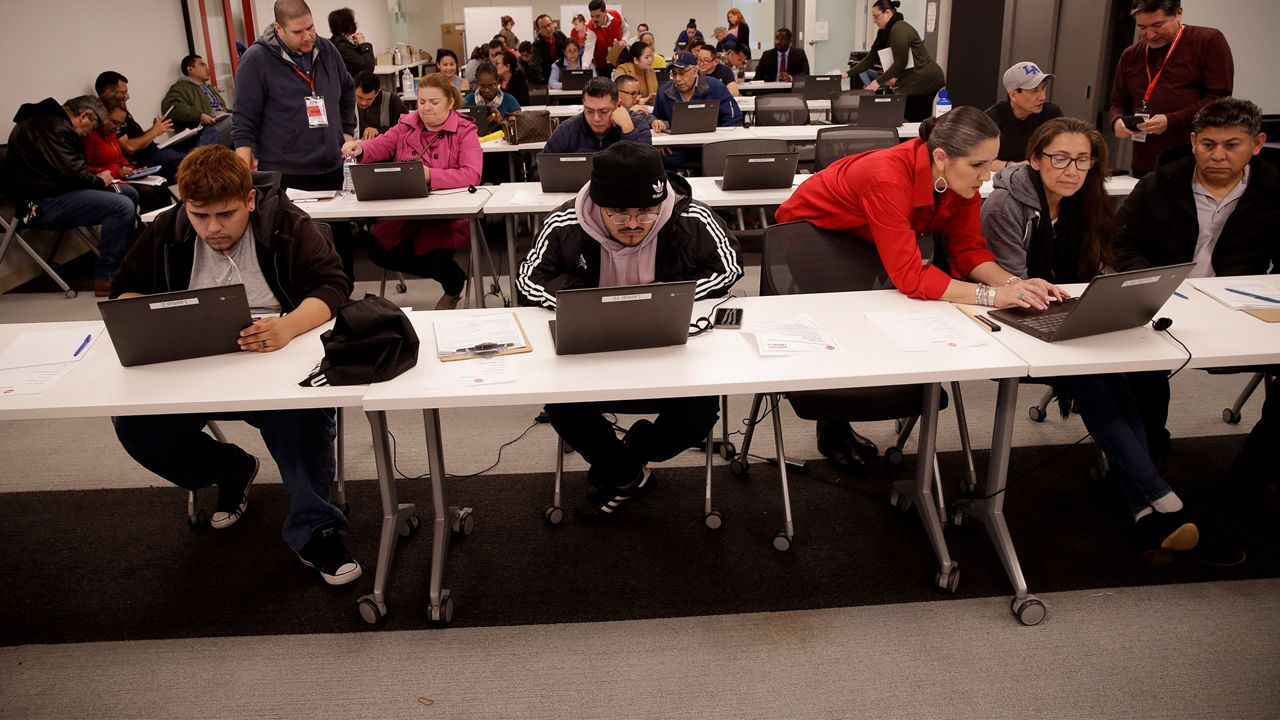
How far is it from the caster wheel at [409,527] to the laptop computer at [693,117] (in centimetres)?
390

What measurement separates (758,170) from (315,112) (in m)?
2.17

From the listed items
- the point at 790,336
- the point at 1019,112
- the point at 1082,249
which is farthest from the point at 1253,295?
the point at 1019,112

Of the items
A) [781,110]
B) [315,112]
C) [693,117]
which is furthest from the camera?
[781,110]

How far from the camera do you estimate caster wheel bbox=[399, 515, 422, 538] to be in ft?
8.83

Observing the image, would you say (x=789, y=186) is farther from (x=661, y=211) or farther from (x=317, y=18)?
(x=317, y=18)

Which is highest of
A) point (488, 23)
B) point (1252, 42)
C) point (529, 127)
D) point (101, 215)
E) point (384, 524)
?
point (488, 23)

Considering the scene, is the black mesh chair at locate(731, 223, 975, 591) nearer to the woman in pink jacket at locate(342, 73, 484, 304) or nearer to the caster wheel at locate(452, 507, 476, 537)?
the caster wheel at locate(452, 507, 476, 537)

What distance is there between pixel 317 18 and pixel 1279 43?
10.9 metres

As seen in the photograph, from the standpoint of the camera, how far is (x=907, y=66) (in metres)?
7.64

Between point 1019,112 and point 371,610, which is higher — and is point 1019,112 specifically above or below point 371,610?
above

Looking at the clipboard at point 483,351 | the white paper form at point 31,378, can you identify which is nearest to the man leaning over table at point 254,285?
the white paper form at point 31,378

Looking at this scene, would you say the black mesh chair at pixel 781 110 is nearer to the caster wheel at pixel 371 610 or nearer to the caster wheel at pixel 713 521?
the caster wheel at pixel 713 521

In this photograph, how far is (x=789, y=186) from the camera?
4.33m

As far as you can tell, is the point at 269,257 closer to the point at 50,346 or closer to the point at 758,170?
the point at 50,346
